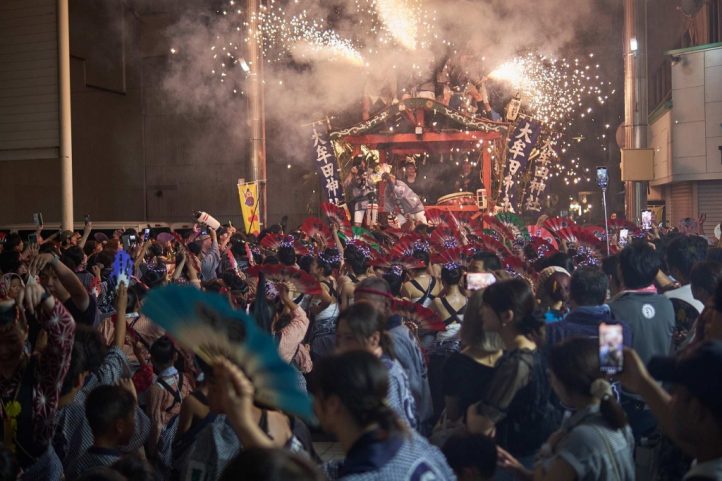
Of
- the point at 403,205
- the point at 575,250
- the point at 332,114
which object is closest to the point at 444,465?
the point at 575,250

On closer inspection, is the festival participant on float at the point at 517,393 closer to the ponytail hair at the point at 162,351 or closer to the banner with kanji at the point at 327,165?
the ponytail hair at the point at 162,351

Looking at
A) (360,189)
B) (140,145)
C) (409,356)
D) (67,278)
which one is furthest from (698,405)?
(140,145)

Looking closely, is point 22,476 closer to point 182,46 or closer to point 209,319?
point 209,319

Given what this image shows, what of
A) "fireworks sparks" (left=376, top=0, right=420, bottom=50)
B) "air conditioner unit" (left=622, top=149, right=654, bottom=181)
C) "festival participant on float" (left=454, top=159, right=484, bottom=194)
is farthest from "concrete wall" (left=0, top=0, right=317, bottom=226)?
"air conditioner unit" (left=622, top=149, right=654, bottom=181)

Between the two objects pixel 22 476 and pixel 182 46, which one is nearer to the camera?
pixel 22 476

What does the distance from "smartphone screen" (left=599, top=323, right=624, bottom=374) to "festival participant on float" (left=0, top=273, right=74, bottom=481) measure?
202 cm

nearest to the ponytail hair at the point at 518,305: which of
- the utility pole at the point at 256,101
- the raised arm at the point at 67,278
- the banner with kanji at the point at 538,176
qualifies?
the raised arm at the point at 67,278

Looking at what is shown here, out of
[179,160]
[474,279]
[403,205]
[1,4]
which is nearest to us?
[474,279]

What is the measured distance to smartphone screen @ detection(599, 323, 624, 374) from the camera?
2.18m

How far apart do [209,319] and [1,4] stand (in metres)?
11.8

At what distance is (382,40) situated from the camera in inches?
814

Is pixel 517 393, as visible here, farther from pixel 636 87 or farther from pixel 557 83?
pixel 557 83

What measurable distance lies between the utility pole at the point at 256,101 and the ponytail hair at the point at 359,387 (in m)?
15.9

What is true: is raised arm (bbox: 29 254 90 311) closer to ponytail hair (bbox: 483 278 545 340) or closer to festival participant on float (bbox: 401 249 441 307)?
ponytail hair (bbox: 483 278 545 340)
